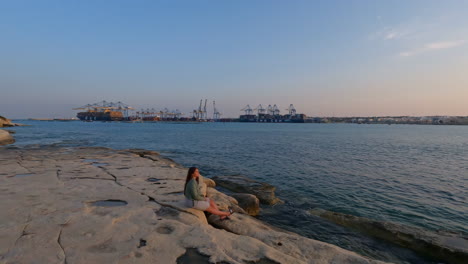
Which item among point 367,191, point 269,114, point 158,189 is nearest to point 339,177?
point 367,191

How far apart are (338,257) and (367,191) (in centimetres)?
831

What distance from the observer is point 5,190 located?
21.3ft

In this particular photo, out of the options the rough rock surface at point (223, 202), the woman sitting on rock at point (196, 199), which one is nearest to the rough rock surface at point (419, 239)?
the rough rock surface at point (223, 202)

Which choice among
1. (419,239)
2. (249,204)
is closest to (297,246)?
(249,204)

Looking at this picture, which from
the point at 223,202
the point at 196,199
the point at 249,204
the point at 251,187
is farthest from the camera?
the point at 251,187

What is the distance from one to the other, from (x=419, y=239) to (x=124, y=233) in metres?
6.69

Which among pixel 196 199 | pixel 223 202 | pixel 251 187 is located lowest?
pixel 251 187

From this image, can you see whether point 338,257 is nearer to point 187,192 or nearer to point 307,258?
point 307,258

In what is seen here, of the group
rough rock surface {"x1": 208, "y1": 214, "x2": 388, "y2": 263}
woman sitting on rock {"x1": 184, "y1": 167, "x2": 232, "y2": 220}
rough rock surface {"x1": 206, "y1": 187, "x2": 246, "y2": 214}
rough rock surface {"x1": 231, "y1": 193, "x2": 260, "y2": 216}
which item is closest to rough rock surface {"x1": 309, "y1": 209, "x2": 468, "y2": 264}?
rough rock surface {"x1": 231, "y1": 193, "x2": 260, "y2": 216}

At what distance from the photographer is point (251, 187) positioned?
10.3 m

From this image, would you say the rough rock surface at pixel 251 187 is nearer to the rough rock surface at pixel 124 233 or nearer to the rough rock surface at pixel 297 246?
the rough rock surface at pixel 124 233

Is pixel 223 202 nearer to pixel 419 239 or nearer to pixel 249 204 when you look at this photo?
pixel 249 204

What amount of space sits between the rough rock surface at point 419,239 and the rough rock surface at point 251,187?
2.46 m

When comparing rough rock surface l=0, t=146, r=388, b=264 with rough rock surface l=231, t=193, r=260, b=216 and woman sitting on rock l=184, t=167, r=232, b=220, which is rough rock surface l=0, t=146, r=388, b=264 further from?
rough rock surface l=231, t=193, r=260, b=216
